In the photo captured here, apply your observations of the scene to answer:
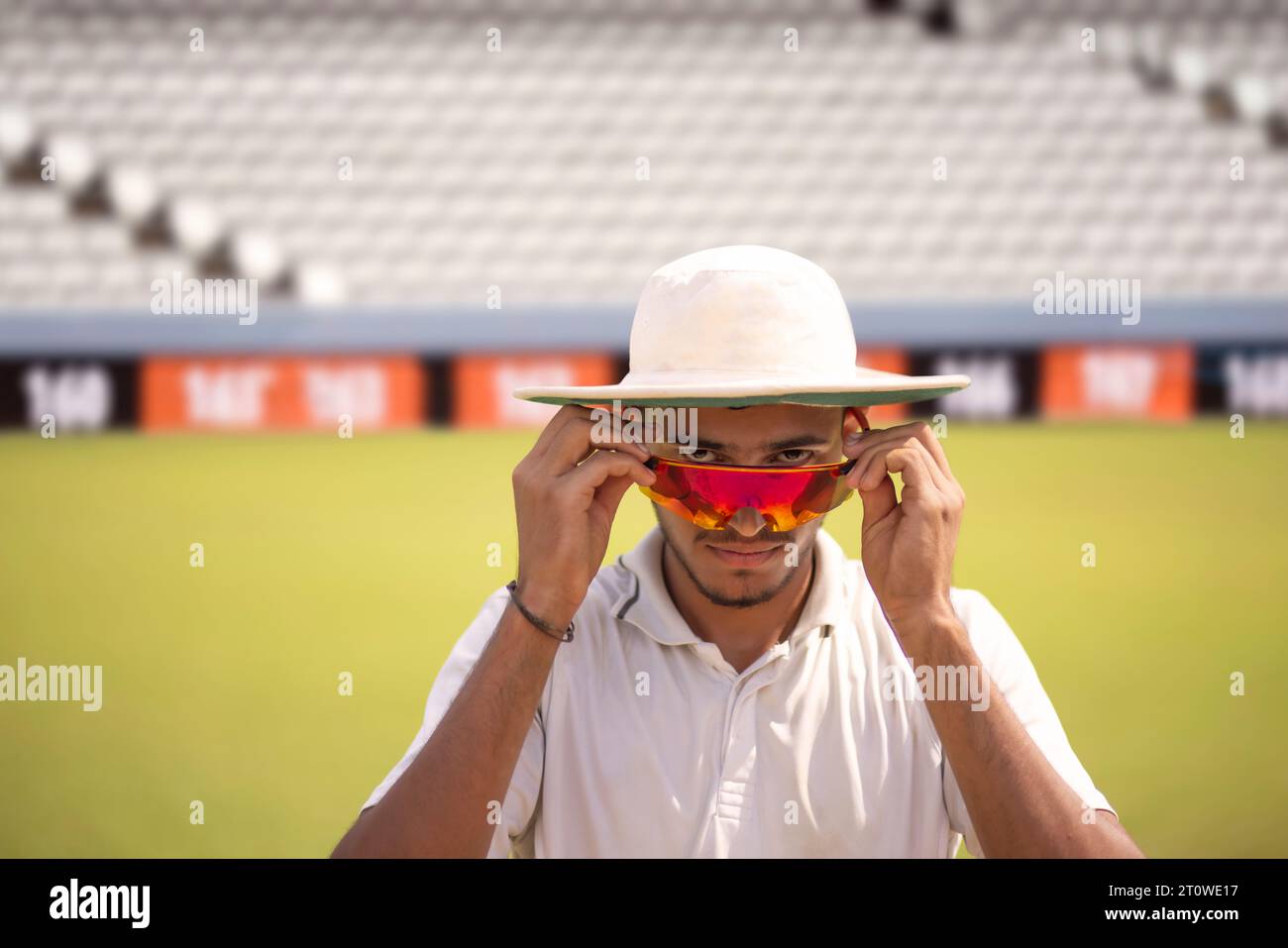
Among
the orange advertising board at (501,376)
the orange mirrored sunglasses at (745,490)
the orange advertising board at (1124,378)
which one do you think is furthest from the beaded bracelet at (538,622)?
the orange advertising board at (1124,378)

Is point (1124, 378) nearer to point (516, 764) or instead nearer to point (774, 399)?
point (774, 399)

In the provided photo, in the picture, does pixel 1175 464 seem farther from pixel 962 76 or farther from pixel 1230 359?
pixel 962 76

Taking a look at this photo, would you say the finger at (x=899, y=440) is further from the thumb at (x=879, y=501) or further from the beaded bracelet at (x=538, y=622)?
the beaded bracelet at (x=538, y=622)

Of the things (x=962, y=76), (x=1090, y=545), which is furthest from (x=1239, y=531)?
(x=962, y=76)

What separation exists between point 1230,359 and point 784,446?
1319cm

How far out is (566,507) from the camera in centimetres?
244

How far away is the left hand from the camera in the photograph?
96.8 inches

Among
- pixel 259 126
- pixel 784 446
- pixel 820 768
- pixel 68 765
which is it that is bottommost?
pixel 68 765

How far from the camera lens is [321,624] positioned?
722 centimetres

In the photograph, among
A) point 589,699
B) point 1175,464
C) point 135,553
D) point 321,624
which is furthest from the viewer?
point 1175,464

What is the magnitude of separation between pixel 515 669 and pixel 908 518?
0.75 m

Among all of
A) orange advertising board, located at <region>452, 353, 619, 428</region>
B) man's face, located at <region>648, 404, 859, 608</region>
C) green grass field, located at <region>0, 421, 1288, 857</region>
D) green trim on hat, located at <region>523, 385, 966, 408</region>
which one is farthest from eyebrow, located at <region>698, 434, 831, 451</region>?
orange advertising board, located at <region>452, 353, 619, 428</region>

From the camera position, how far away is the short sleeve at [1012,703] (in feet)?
8.03

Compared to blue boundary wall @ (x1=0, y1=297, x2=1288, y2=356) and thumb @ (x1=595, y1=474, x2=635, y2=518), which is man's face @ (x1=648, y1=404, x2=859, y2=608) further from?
blue boundary wall @ (x1=0, y1=297, x2=1288, y2=356)
